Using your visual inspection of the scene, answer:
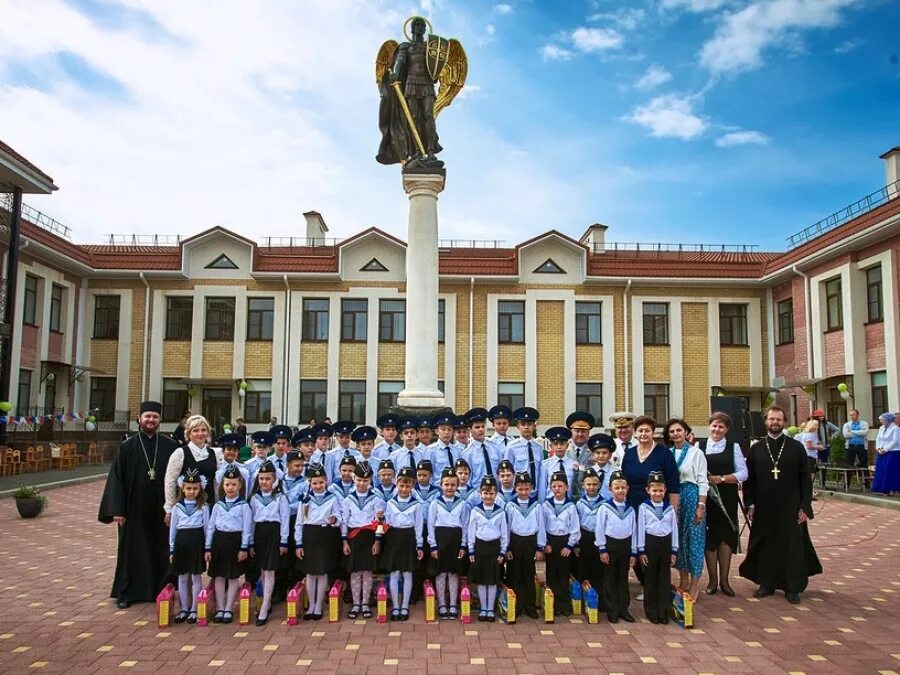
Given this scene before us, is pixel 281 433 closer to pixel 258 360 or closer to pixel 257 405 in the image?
pixel 257 405

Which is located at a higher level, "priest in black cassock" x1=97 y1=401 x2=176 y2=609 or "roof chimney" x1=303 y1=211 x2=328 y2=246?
"roof chimney" x1=303 y1=211 x2=328 y2=246

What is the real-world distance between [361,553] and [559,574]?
1.95 m

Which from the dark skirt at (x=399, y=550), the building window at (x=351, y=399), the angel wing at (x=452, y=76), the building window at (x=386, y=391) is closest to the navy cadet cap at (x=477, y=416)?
the dark skirt at (x=399, y=550)

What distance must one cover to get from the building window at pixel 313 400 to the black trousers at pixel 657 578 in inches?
839

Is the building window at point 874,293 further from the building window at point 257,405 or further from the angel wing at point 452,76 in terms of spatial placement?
the building window at point 257,405

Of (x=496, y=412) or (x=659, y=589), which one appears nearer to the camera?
(x=659, y=589)

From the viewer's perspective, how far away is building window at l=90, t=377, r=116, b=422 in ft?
→ 89.9

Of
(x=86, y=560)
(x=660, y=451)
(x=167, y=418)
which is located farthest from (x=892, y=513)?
(x=167, y=418)

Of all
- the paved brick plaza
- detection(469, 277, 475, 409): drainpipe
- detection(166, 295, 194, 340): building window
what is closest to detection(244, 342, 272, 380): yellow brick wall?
detection(166, 295, 194, 340): building window

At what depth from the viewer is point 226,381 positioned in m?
26.8

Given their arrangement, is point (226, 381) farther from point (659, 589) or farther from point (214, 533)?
point (659, 589)

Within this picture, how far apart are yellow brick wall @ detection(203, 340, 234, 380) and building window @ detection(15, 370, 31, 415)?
5.82 meters

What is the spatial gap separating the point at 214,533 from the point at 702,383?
23898 mm

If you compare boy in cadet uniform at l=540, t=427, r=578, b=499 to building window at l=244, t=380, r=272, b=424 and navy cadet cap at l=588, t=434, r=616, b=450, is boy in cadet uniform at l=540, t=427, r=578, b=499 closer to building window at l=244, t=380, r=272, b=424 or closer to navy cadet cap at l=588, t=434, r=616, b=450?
navy cadet cap at l=588, t=434, r=616, b=450
